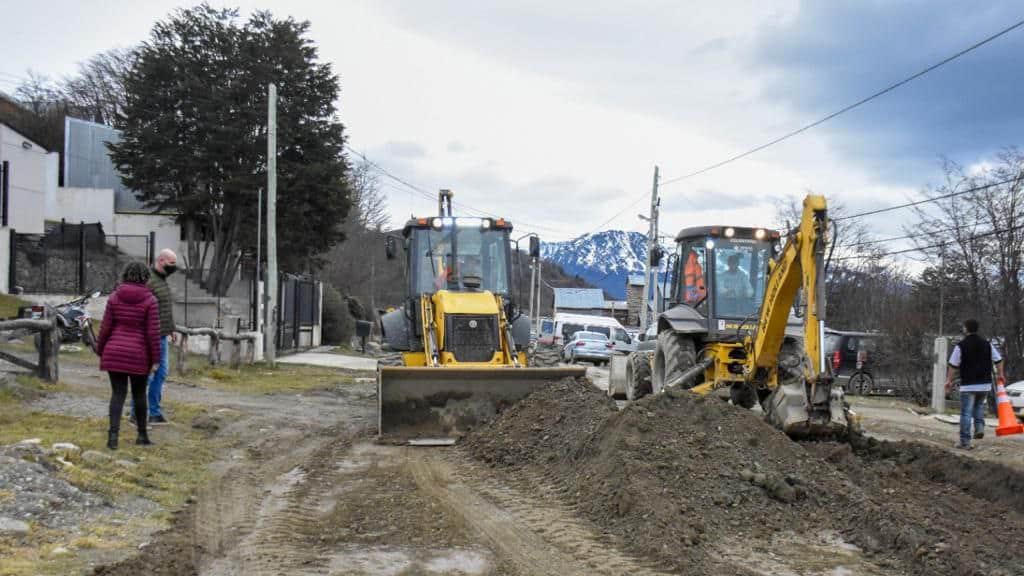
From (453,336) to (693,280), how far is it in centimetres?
405

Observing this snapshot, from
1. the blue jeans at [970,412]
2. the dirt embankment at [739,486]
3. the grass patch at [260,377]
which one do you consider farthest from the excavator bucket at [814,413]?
the grass patch at [260,377]

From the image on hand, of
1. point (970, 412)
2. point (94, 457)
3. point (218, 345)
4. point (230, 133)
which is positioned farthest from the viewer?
point (230, 133)

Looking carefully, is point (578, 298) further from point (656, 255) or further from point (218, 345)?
point (656, 255)

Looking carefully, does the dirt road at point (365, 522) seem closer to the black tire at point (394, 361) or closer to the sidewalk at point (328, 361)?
the black tire at point (394, 361)

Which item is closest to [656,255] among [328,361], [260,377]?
[260,377]

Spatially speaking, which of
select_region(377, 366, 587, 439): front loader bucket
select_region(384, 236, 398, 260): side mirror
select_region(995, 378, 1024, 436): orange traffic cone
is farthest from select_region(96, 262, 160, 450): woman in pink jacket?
select_region(995, 378, 1024, 436): orange traffic cone

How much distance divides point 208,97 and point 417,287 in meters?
21.9

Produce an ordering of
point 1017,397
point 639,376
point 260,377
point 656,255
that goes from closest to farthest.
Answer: point 656,255 → point 639,376 → point 1017,397 → point 260,377

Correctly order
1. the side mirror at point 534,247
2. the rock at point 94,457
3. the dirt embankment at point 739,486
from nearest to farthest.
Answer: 1. the dirt embankment at point 739,486
2. the rock at point 94,457
3. the side mirror at point 534,247

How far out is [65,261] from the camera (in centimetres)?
3014

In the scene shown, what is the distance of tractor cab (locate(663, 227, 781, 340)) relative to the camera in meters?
13.6

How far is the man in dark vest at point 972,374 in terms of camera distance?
1220cm

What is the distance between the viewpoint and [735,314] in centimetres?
1355

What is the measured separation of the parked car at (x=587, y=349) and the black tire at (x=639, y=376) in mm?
16780
